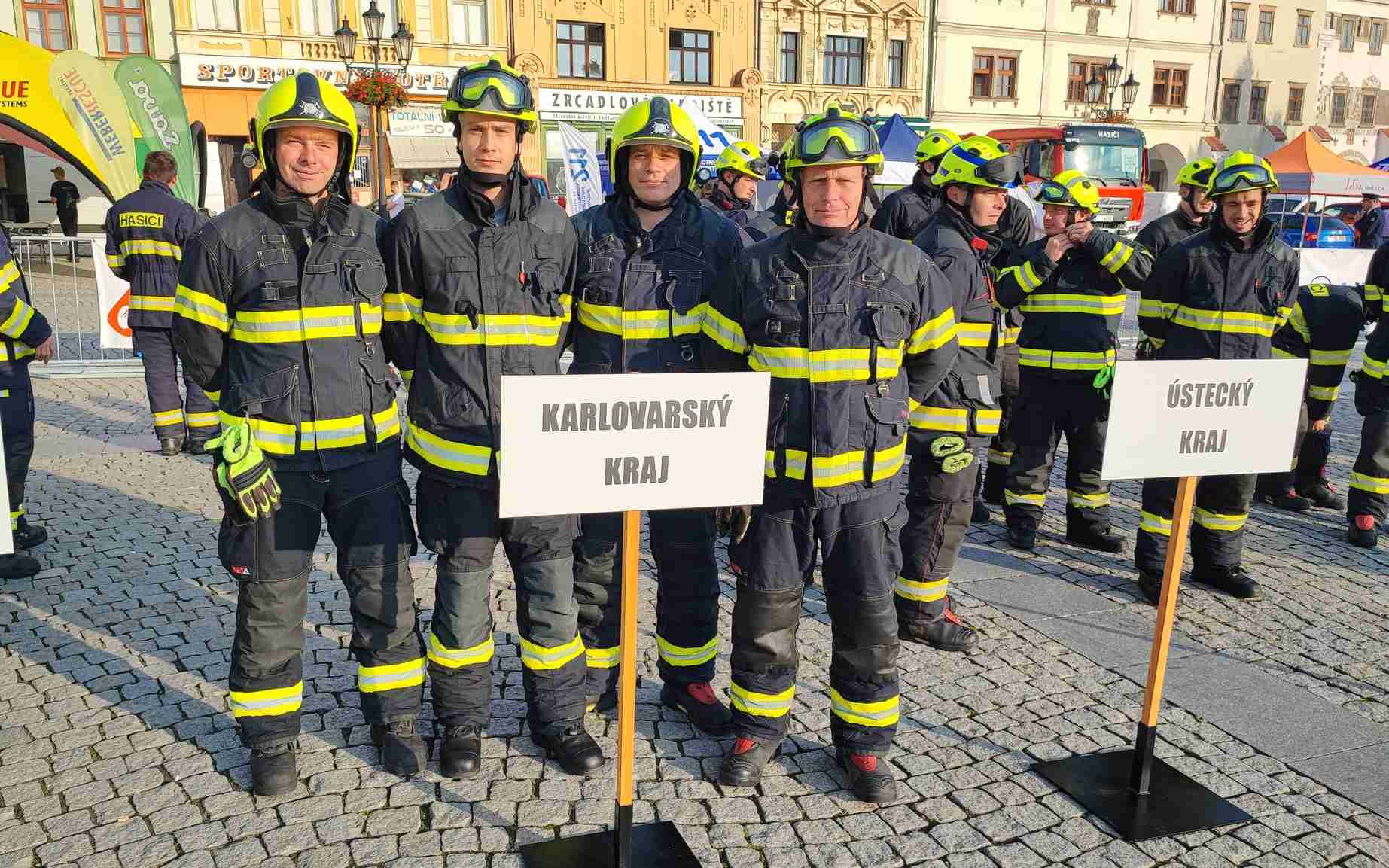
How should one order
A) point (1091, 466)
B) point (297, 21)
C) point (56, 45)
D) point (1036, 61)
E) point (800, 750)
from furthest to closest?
point (1036, 61) < point (297, 21) < point (56, 45) < point (1091, 466) < point (800, 750)

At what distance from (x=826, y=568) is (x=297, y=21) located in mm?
31499

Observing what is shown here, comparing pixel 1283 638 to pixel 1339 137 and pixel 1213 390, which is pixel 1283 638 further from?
pixel 1339 137

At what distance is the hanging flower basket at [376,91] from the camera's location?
16656 millimetres

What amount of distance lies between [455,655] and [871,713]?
148 centimetres

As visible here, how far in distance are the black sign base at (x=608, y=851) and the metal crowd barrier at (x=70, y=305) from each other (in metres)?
8.79

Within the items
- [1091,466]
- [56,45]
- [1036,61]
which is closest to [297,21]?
[56,45]

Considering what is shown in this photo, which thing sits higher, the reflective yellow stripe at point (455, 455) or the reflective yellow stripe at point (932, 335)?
the reflective yellow stripe at point (932, 335)

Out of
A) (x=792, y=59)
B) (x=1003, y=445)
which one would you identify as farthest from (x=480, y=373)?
(x=792, y=59)

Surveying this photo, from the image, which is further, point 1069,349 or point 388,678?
point 1069,349

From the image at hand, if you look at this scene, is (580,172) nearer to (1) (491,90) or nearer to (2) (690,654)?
(1) (491,90)

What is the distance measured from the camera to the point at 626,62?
113 feet

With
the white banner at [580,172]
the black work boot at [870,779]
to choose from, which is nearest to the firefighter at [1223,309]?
the black work boot at [870,779]

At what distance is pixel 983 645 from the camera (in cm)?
491

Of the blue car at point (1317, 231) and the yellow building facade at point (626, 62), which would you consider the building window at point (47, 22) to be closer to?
the yellow building facade at point (626, 62)
